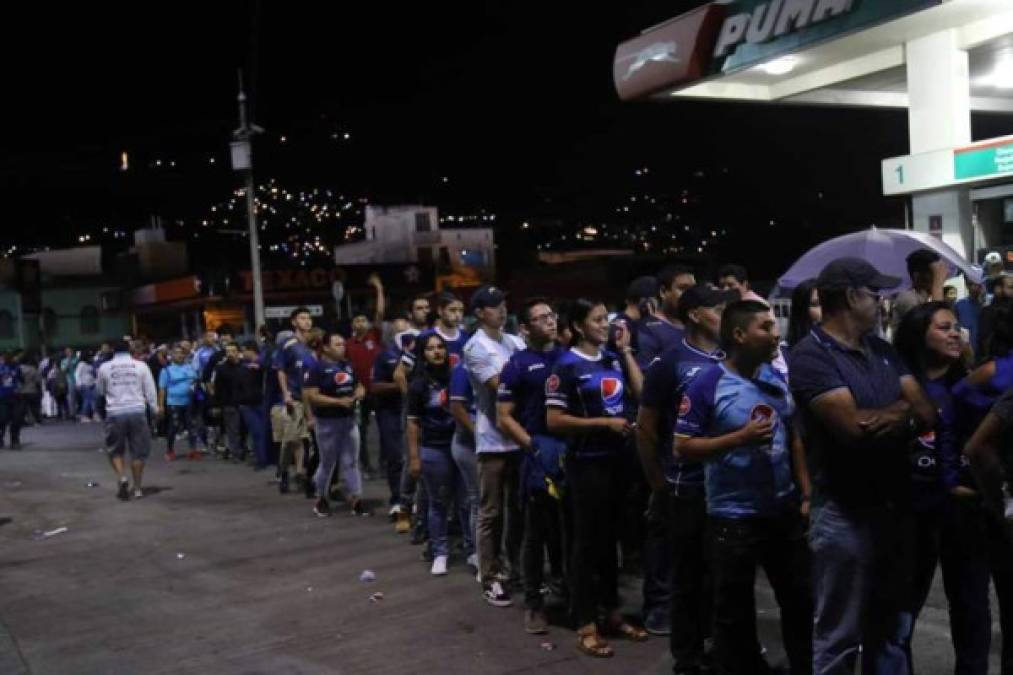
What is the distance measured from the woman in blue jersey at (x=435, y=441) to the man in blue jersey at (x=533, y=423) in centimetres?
141

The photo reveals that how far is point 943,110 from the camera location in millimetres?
11359

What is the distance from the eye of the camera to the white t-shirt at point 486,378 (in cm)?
675

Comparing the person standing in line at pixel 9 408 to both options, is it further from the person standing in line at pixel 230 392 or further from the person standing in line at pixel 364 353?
the person standing in line at pixel 364 353

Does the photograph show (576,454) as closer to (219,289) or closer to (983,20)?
(983,20)

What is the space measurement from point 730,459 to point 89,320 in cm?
4659

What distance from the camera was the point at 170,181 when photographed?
4191 cm

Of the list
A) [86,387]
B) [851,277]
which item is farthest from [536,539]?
[86,387]

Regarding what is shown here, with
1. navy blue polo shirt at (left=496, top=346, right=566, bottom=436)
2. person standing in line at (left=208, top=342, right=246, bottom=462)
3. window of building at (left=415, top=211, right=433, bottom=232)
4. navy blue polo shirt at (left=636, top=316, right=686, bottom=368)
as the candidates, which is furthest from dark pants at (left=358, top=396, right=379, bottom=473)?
window of building at (left=415, top=211, right=433, bottom=232)

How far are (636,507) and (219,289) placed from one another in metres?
30.6

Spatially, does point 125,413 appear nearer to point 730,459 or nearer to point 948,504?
point 730,459

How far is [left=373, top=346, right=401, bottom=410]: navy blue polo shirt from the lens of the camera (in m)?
9.84

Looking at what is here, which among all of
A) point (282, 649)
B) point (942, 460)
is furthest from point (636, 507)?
point (942, 460)

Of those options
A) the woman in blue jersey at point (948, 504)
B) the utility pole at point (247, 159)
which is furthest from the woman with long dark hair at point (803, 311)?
the utility pole at point (247, 159)

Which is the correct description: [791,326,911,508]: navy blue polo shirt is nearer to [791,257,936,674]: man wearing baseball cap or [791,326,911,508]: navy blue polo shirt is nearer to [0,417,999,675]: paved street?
[791,257,936,674]: man wearing baseball cap
